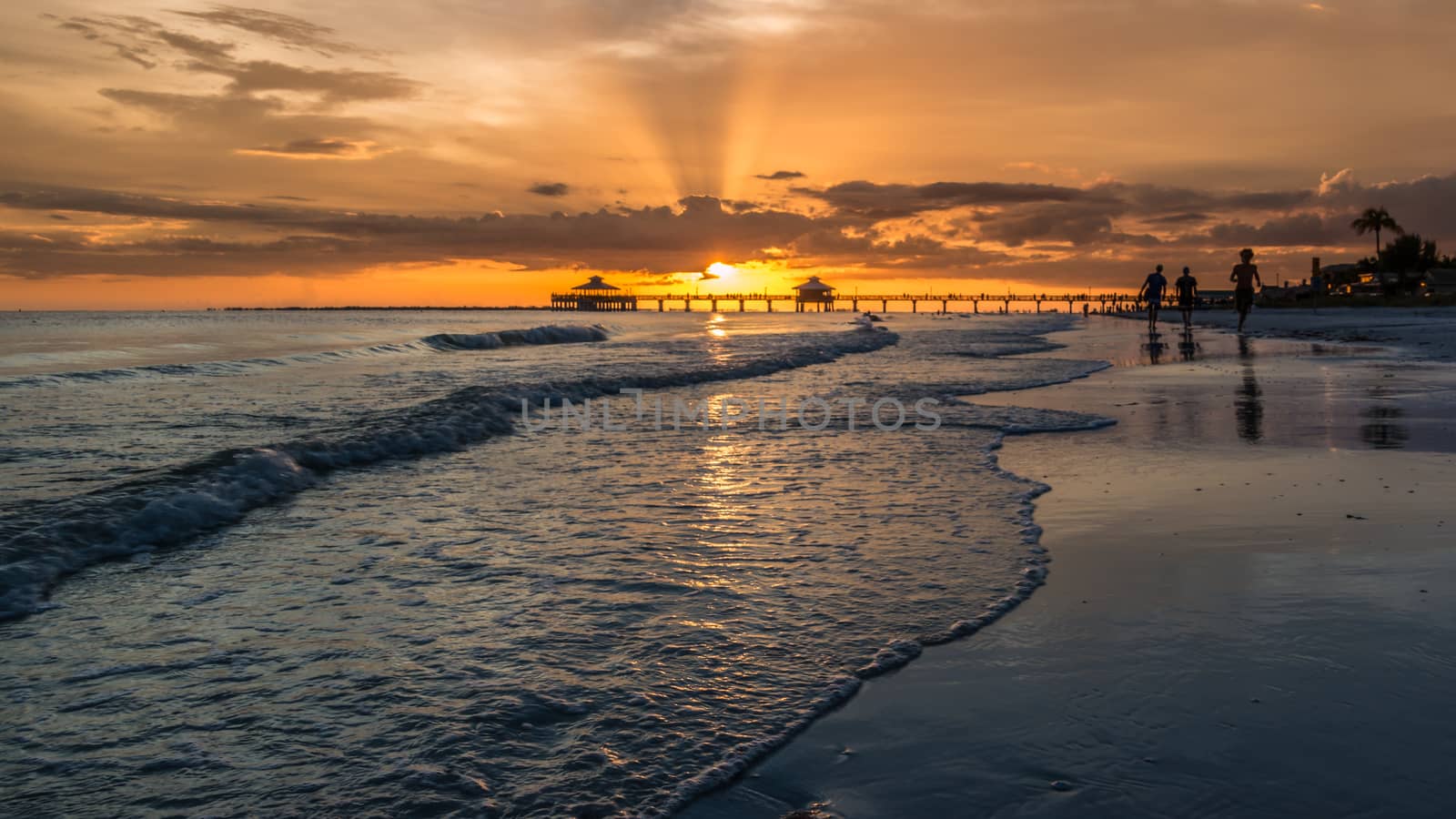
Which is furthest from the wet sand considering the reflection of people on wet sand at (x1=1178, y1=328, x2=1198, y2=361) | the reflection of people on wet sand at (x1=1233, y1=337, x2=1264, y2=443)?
the reflection of people on wet sand at (x1=1178, y1=328, x2=1198, y2=361)

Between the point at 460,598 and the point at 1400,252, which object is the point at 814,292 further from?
the point at 460,598

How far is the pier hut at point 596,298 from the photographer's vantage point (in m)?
164

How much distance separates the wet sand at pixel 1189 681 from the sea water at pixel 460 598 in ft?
0.76

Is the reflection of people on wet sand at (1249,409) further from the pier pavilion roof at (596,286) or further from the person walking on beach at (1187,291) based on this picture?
the pier pavilion roof at (596,286)

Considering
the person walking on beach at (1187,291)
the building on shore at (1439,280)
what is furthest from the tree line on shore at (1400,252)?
the person walking on beach at (1187,291)

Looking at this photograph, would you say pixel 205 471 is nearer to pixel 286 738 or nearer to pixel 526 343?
pixel 286 738

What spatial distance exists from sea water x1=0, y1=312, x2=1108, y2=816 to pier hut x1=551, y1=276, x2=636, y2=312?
155 m

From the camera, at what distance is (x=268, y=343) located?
33.4 metres

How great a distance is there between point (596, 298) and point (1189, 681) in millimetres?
183659

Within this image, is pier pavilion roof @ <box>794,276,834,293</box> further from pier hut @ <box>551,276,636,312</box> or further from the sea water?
the sea water

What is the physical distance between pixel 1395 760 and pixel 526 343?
35748 millimetres

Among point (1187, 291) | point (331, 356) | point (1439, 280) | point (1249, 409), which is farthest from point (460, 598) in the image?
point (1439, 280)

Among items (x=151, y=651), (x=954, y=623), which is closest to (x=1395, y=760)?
(x=954, y=623)

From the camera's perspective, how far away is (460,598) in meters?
4.06
